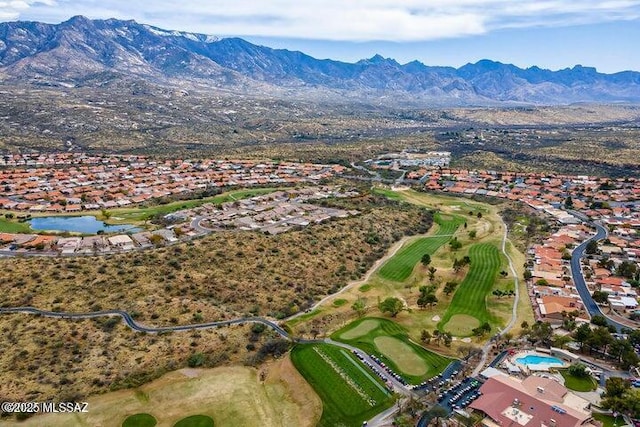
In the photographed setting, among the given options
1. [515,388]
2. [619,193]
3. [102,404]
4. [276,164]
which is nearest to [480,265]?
[515,388]

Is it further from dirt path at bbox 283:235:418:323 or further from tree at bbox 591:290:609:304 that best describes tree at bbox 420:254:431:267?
tree at bbox 591:290:609:304

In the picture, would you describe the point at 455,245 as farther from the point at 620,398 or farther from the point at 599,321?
the point at 620,398

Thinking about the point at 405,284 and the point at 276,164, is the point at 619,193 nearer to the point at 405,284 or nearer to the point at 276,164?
the point at 405,284

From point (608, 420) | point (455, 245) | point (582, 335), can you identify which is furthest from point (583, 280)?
point (608, 420)

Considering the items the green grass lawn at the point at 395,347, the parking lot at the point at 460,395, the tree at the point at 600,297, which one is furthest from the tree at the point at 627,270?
the parking lot at the point at 460,395

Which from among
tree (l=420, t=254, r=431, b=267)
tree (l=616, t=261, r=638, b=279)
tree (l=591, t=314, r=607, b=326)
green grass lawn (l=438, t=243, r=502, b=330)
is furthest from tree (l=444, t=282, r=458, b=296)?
tree (l=616, t=261, r=638, b=279)

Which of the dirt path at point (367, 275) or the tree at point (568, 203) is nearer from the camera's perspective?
the dirt path at point (367, 275)

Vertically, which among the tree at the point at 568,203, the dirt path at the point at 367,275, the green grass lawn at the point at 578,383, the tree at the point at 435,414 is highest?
the tree at the point at 568,203

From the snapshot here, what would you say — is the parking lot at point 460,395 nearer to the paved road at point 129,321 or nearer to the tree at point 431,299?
the tree at point 431,299
